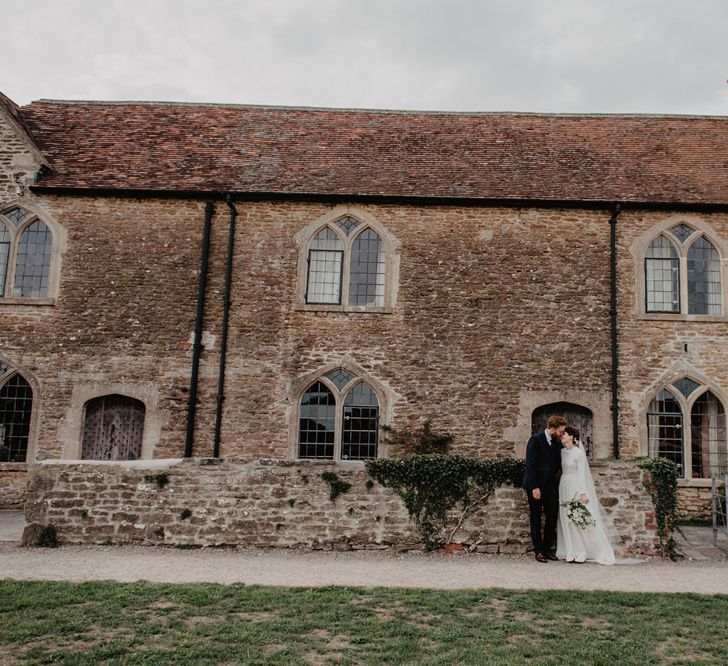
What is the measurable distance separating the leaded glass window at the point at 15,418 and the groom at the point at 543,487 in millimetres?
11227

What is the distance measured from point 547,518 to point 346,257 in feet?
26.4

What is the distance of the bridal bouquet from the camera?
923cm

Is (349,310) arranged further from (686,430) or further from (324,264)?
(686,430)

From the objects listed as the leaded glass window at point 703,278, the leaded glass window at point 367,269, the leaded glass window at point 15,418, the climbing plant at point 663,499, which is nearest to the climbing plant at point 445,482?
the climbing plant at point 663,499

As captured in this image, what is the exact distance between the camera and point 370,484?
31.5 feet

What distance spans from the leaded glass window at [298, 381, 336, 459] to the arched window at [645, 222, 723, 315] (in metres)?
7.75

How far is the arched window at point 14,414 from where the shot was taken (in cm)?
1450

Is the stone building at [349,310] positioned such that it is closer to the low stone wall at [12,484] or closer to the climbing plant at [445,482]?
the low stone wall at [12,484]

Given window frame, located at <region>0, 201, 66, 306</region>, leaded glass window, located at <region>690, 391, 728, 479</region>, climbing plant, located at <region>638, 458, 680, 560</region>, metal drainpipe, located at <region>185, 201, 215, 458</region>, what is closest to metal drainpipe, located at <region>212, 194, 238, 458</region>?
metal drainpipe, located at <region>185, 201, 215, 458</region>

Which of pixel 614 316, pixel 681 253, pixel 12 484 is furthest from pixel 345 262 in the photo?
pixel 12 484

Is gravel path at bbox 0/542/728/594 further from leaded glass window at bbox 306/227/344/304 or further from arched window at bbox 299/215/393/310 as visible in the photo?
leaded glass window at bbox 306/227/344/304

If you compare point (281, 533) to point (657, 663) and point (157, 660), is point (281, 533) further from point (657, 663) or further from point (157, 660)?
point (657, 663)

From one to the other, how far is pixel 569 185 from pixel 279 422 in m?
→ 8.93

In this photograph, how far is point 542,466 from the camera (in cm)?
948
